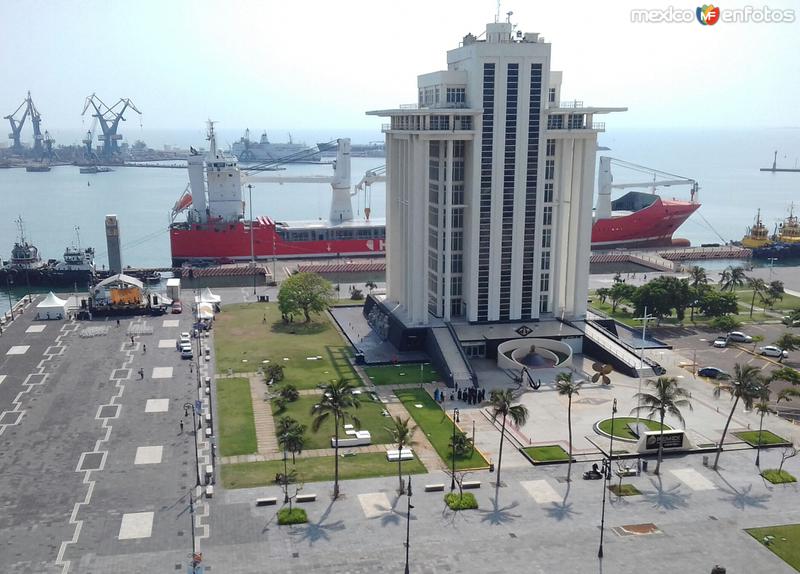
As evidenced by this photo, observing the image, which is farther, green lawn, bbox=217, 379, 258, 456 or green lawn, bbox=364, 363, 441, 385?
green lawn, bbox=364, 363, 441, 385

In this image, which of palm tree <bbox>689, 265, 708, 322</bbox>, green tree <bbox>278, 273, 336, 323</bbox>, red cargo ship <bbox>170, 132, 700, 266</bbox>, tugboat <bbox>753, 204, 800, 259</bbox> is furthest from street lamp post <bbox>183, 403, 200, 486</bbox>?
tugboat <bbox>753, 204, 800, 259</bbox>

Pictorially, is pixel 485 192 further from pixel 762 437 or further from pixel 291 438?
pixel 291 438

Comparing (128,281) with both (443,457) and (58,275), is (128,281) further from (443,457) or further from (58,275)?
(443,457)

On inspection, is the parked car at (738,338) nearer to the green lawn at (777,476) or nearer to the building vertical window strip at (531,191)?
the building vertical window strip at (531,191)

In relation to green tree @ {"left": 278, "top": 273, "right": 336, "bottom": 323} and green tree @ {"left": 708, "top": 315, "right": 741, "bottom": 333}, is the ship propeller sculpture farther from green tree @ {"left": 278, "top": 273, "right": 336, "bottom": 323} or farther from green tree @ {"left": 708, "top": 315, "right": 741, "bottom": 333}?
green tree @ {"left": 278, "top": 273, "right": 336, "bottom": 323}

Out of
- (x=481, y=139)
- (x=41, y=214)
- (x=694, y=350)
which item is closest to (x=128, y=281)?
(x=481, y=139)
